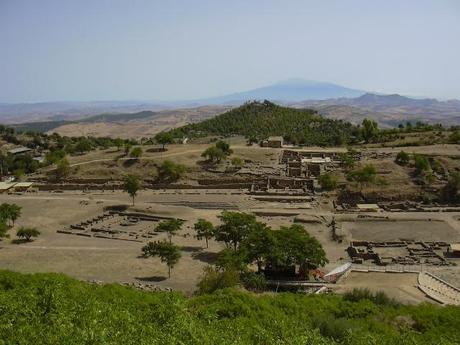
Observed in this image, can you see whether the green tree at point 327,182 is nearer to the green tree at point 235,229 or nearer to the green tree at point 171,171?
the green tree at point 171,171

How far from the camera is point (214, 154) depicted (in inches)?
2608

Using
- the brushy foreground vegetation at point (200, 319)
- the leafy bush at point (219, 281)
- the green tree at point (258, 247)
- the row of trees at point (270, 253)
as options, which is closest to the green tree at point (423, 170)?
the row of trees at point (270, 253)

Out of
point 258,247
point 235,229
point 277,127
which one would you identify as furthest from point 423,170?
point 277,127

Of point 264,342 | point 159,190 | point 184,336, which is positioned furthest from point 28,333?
point 159,190

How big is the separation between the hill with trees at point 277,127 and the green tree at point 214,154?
1534cm

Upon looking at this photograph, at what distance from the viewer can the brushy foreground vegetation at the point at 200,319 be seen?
14.2 meters

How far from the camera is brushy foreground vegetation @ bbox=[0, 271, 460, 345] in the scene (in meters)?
14.2

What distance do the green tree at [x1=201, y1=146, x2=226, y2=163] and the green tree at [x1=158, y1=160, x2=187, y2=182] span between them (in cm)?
433

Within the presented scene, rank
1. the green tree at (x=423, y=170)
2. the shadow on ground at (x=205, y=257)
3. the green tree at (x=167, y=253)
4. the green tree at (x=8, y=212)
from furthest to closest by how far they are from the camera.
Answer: the green tree at (x=423, y=170) → the green tree at (x=8, y=212) → the shadow on ground at (x=205, y=257) → the green tree at (x=167, y=253)

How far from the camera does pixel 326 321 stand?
1816 centimetres

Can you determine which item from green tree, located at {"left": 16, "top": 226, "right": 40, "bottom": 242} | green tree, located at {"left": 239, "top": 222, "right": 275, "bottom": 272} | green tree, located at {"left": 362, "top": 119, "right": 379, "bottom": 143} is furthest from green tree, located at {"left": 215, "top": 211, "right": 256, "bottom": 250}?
green tree, located at {"left": 362, "top": 119, "right": 379, "bottom": 143}

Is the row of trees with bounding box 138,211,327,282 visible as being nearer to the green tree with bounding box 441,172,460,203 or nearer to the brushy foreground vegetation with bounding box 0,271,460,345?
the brushy foreground vegetation with bounding box 0,271,460,345

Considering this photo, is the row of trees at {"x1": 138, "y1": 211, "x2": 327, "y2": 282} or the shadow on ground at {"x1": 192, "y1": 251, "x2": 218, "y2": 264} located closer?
the row of trees at {"x1": 138, "y1": 211, "x2": 327, "y2": 282}

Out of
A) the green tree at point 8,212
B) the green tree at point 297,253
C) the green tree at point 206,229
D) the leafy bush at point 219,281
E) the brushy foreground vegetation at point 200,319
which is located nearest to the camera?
the brushy foreground vegetation at point 200,319
